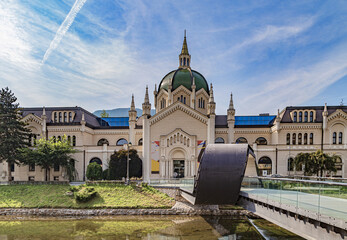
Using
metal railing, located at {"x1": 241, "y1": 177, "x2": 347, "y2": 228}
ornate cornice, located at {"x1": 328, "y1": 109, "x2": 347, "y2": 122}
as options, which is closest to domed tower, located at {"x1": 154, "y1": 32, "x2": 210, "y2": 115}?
ornate cornice, located at {"x1": 328, "y1": 109, "x2": 347, "y2": 122}

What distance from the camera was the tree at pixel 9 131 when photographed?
42719 millimetres

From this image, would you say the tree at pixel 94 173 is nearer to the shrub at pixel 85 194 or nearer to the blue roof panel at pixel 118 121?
the shrub at pixel 85 194

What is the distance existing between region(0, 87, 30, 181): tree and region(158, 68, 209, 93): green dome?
2758cm

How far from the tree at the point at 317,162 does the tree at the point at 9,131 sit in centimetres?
4513

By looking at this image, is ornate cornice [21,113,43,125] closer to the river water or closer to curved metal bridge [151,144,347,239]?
the river water

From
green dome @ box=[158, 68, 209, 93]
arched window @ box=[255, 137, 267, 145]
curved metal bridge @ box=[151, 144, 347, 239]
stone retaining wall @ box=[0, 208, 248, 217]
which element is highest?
green dome @ box=[158, 68, 209, 93]

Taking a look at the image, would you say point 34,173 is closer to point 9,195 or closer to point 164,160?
point 9,195

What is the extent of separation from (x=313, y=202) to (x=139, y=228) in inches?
722

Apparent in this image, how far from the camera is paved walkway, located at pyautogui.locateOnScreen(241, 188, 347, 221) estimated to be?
463 inches

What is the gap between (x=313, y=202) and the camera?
44.0 feet

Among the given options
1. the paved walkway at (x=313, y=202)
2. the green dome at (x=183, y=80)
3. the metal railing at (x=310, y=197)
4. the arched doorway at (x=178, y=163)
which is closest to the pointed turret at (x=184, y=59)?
the green dome at (x=183, y=80)

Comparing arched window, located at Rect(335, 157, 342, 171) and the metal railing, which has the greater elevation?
the metal railing

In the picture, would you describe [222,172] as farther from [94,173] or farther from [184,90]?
[184,90]

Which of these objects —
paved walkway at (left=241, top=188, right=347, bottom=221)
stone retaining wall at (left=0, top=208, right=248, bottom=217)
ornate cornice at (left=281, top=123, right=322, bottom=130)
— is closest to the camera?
paved walkway at (left=241, top=188, right=347, bottom=221)
